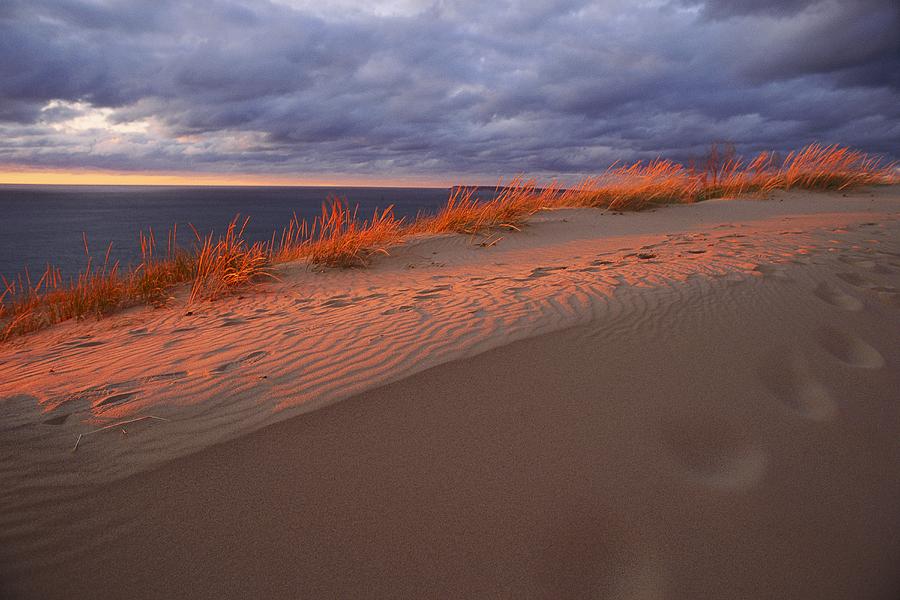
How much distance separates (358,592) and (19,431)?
1.59 metres

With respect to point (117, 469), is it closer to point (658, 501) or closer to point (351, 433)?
point (351, 433)

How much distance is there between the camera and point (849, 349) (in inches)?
101

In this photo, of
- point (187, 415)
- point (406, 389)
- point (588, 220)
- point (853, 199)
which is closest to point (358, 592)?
point (406, 389)

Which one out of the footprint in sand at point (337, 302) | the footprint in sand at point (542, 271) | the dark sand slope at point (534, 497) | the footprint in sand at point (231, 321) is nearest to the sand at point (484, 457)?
the dark sand slope at point (534, 497)

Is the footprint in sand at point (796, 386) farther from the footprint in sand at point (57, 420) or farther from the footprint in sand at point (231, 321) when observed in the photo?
the footprint in sand at point (231, 321)

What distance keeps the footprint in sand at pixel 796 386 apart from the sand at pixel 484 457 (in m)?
0.01

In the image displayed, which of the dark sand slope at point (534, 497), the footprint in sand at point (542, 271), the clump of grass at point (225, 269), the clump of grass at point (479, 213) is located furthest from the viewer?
the clump of grass at point (479, 213)

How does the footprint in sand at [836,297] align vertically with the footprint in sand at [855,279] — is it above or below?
below

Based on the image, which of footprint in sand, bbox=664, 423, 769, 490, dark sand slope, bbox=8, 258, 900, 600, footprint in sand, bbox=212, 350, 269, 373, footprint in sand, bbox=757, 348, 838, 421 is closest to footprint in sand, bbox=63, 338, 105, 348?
footprint in sand, bbox=212, 350, 269, 373

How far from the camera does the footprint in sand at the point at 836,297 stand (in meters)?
3.11

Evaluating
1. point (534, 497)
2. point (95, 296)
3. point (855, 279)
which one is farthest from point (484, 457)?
point (95, 296)

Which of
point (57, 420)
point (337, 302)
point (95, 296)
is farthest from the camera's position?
point (95, 296)

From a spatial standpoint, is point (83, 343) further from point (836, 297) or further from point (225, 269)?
point (836, 297)

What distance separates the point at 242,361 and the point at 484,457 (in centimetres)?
156
